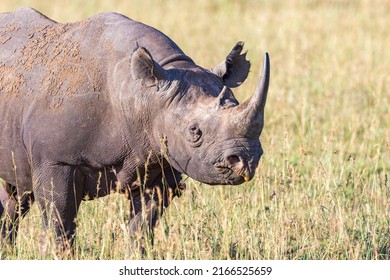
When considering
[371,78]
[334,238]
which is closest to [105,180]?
[334,238]

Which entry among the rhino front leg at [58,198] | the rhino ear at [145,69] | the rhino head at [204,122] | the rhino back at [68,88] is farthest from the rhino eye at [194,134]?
the rhino front leg at [58,198]

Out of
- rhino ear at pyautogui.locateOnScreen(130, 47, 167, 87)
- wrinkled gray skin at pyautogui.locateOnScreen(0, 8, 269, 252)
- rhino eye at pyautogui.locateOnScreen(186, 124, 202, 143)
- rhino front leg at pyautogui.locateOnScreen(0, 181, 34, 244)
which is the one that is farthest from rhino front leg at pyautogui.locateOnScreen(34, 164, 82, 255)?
rhino eye at pyautogui.locateOnScreen(186, 124, 202, 143)

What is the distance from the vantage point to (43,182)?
307 inches

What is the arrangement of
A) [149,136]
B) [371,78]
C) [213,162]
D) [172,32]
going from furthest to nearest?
[172,32]
[371,78]
[149,136]
[213,162]

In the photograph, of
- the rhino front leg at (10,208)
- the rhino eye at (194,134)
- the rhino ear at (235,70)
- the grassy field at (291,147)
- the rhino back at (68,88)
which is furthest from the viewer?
the rhino front leg at (10,208)

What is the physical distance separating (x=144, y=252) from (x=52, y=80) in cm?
135

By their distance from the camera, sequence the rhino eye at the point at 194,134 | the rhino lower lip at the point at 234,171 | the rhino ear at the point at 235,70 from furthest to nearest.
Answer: the rhino ear at the point at 235,70 → the rhino eye at the point at 194,134 → the rhino lower lip at the point at 234,171

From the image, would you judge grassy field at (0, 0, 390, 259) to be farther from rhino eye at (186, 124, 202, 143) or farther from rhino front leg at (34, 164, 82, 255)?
→ rhino eye at (186, 124, 202, 143)

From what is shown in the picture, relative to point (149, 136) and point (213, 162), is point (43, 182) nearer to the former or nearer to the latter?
point (149, 136)

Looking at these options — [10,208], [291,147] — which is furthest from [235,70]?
[291,147]

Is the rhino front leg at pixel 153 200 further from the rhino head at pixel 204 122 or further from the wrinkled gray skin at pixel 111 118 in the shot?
the rhino head at pixel 204 122

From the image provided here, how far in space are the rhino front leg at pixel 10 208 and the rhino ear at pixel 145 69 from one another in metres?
1.52

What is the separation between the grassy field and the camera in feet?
26.4

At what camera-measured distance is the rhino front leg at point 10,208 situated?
855 cm
